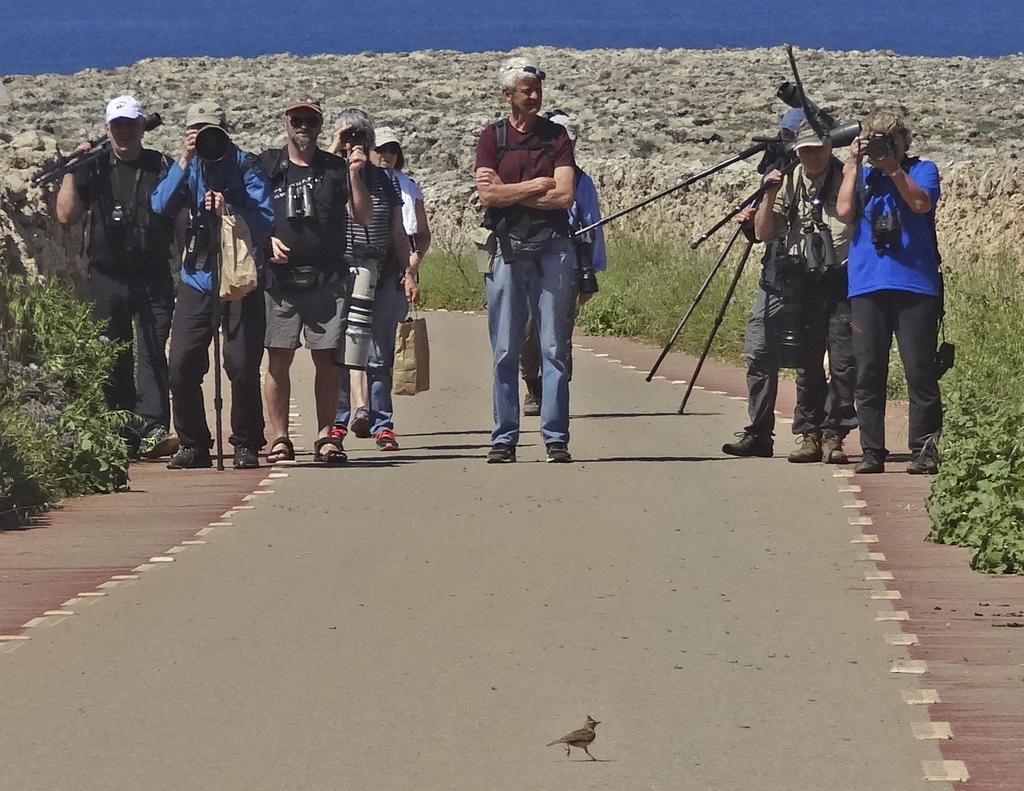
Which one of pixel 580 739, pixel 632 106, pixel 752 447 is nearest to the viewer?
pixel 580 739

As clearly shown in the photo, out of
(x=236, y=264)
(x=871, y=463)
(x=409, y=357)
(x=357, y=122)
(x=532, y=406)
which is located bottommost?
(x=532, y=406)

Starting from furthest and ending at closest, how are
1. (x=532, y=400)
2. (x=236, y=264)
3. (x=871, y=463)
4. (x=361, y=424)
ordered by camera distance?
(x=532, y=400), (x=361, y=424), (x=236, y=264), (x=871, y=463)

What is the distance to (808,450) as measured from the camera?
12727 millimetres

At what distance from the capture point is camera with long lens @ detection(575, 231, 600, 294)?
44.2 ft

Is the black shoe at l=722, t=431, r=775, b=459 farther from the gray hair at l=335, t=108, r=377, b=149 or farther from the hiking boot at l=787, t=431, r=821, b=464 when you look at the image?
the gray hair at l=335, t=108, r=377, b=149

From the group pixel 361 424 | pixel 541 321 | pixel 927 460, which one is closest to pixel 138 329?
pixel 361 424

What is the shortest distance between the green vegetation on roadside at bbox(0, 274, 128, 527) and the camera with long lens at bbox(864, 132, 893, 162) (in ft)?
12.6

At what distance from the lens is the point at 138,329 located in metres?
13.3

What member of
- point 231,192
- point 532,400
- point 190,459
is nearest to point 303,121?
point 231,192

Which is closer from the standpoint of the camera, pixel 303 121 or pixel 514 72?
pixel 514 72

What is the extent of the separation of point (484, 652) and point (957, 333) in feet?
33.8

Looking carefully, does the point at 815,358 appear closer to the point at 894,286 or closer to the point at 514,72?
the point at 894,286

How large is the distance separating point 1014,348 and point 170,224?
5082mm

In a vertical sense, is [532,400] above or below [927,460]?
below
